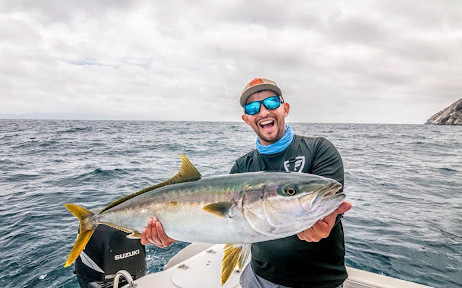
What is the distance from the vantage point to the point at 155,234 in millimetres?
3072

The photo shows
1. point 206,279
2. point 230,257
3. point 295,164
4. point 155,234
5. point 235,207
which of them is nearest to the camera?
point 235,207

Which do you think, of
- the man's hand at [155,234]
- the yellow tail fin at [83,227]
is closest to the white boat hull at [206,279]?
the yellow tail fin at [83,227]

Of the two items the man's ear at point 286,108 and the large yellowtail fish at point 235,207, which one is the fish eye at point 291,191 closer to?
the large yellowtail fish at point 235,207

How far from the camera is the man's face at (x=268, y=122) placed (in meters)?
3.47

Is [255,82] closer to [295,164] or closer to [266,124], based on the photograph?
[266,124]

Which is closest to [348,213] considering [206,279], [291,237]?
[206,279]

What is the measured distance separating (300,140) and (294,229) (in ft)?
3.96

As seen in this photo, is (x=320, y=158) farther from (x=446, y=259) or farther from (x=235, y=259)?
(x=446, y=259)

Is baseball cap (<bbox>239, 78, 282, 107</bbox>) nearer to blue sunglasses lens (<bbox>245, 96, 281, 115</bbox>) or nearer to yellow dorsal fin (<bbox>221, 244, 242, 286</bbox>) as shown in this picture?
blue sunglasses lens (<bbox>245, 96, 281, 115</bbox>)

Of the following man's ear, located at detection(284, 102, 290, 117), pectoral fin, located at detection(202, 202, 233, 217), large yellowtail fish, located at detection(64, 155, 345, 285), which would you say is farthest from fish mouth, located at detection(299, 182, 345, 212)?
man's ear, located at detection(284, 102, 290, 117)

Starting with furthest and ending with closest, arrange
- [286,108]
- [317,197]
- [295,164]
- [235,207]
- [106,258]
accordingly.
Result: [106,258] → [286,108] → [295,164] → [235,207] → [317,197]

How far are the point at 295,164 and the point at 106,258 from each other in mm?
3162

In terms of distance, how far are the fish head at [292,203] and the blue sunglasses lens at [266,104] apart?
3.60ft

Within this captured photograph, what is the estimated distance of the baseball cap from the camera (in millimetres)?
3559
